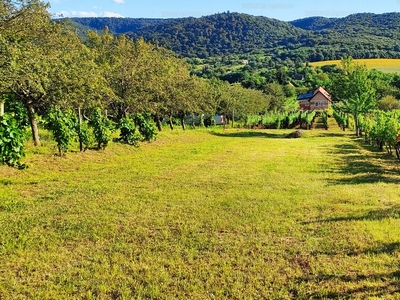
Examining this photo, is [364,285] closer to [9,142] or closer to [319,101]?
[9,142]

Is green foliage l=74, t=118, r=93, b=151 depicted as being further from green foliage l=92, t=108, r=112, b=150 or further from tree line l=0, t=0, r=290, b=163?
green foliage l=92, t=108, r=112, b=150

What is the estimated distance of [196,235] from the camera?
6.03 meters

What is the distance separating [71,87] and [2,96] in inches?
103

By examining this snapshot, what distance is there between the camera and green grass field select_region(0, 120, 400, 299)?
4.46 metres

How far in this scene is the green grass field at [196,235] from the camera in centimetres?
446

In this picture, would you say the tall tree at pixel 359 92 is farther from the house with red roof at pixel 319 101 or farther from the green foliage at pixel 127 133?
the house with red roof at pixel 319 101

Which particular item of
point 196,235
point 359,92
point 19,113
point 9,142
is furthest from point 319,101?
point 196,235

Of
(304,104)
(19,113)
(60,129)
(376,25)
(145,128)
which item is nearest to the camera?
(60,129)

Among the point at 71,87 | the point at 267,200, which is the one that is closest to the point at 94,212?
the point at 267,200

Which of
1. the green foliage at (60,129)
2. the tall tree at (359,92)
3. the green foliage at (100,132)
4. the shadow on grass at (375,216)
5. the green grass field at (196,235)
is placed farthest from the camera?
the tall tree at (359,92)

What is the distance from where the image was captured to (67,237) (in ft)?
19.4

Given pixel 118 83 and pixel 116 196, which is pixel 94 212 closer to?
pixel 116 196

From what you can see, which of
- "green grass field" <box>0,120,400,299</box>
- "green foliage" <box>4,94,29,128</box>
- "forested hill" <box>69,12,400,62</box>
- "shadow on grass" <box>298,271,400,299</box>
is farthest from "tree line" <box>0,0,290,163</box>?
"forested hill" <box>69,12,400,62</box>

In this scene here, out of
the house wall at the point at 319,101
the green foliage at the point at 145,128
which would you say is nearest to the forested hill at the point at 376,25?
the house wall at the point at 319,101
